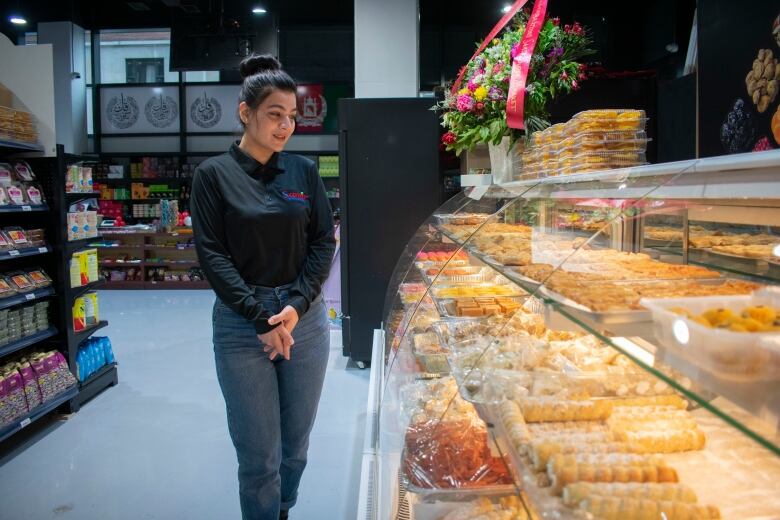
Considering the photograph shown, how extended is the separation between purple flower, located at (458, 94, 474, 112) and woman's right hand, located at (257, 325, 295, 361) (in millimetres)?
1685

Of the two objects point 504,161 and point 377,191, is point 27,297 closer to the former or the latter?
point 377,191

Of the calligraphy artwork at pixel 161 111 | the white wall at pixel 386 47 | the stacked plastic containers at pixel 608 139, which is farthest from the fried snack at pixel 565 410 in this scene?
the calligraphy artwork at pixel 161 111

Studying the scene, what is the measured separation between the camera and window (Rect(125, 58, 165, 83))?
13173 mm

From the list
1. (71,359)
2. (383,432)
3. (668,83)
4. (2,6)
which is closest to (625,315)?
(383,432)

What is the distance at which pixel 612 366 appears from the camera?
6.17 feet

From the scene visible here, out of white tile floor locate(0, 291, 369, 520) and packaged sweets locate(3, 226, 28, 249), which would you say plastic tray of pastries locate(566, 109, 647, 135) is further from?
packaged sweets locate(3, 226, 28, 249)

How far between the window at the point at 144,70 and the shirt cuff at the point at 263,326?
12327mm

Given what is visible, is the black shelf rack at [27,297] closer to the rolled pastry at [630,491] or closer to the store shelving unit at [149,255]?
the rolled pastry at [630,491]

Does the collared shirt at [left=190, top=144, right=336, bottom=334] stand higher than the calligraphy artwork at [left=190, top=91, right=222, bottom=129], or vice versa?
the calligraphy artwork at [left=190, top=91, right=222, bottom=129]

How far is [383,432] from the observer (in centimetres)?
250

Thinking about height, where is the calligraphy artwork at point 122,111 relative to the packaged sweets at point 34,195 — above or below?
above

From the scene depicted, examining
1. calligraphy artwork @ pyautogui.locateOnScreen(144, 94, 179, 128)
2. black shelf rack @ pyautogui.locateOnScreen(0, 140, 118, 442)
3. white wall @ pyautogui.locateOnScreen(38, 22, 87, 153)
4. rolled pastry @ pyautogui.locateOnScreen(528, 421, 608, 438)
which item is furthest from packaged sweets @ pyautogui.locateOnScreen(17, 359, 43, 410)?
calligraphy artwork @ pyautogui.locateOnScreen(144, 94, 179, 128)

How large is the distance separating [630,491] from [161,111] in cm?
1269

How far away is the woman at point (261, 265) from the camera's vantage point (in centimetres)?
231
